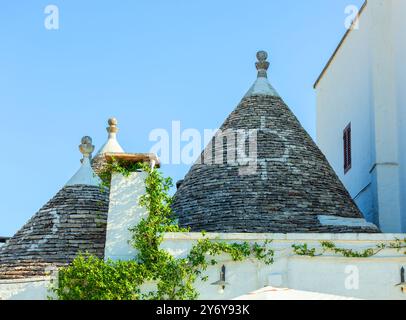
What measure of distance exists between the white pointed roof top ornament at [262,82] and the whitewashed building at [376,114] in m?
2.54

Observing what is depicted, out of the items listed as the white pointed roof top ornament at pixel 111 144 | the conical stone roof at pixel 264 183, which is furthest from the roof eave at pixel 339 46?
the white pointed roof top ornament at pixel 111 144

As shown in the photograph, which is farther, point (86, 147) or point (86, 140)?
point (86, 140)

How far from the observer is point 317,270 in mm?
16688

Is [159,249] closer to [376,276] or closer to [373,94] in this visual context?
[376,276]

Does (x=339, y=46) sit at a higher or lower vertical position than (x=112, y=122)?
higher

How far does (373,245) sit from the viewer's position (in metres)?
16.8

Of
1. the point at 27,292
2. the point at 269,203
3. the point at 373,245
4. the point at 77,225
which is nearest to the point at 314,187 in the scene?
the point at 269,203

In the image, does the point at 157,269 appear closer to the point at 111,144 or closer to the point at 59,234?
the point at 59,234

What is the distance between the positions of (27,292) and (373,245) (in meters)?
6.07

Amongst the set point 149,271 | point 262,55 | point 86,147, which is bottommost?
point 149,271

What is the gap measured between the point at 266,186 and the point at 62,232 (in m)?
4.17

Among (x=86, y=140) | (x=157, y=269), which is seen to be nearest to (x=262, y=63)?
(x=86, y=140)

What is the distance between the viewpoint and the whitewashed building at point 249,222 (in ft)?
54.5

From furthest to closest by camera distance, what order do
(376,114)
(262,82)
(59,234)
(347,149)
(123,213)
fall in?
(347,149)
(376,114)
(262,82)
(59,234)
(123,213)
